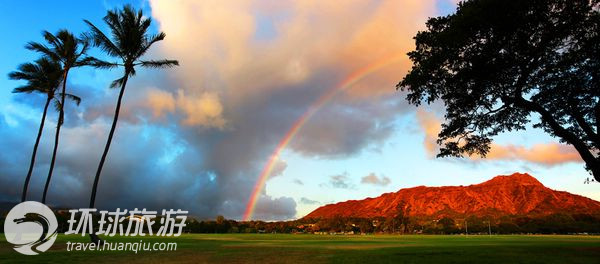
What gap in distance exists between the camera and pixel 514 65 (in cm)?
2356

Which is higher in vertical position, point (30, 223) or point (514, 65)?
point (514, 65)

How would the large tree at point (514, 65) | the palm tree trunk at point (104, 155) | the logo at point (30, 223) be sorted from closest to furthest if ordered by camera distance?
1. the large tree at point (514, 65)
2. the palm tree trunk at point (104, 155)
3. the logo at point (30, 223)

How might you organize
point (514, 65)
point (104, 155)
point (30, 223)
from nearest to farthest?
point (514, 65) → point (104, 155) → point (30, 223)

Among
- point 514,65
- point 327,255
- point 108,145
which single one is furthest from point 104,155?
point 514,65

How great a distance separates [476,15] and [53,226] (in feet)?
134

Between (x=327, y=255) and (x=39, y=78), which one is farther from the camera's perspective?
(x=39, y=78)

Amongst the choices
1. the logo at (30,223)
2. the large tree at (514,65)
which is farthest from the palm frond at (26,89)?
the large tree at (514,65)

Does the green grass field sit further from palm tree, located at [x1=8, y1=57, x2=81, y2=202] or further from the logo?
palm tree, located at [x1=8, y1=57, x2=81, y2=202]

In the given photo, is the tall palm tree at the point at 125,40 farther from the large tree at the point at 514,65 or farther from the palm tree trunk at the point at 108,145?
the large tree at the point at 514,65

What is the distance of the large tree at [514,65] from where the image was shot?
2138 centimetres

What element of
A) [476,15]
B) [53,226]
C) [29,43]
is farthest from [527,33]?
[53,226]

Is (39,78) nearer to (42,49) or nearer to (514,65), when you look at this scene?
(42,49)

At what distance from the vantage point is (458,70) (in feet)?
80.8

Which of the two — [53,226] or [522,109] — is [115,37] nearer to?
[53,226]
